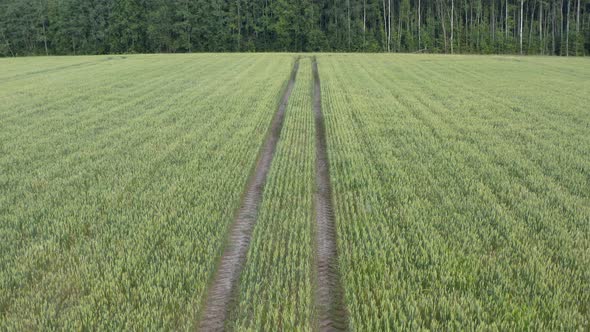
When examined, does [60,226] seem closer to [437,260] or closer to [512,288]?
[437,260]

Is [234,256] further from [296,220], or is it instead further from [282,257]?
[296,220]

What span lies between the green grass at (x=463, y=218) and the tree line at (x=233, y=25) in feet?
203

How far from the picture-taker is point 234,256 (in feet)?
17.8

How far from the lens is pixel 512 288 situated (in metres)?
4.39

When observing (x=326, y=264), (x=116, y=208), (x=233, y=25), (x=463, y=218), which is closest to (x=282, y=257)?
(x=326, y=264)

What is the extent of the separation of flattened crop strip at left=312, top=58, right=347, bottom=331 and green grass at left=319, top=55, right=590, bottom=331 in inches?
6.3

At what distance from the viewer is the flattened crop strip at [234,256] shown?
427 centimetres

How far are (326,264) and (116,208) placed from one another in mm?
3699

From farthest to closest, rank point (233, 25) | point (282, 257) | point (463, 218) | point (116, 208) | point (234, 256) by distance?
1. point (233, 25)
2. point (116, 208)
3. point (463, 218)
4. point (234, 256)
5. point (282, 257)

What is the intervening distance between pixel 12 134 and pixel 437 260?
1250 centimetres

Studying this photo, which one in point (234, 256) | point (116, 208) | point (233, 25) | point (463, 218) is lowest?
point (234, 256)

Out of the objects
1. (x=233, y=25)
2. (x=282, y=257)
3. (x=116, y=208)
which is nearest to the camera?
(x=282, y=257)

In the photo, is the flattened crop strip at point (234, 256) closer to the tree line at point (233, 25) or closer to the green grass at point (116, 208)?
the green grass at point (116, 208)

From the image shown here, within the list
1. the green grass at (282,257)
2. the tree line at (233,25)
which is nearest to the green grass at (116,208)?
the green grass at (282,257)
